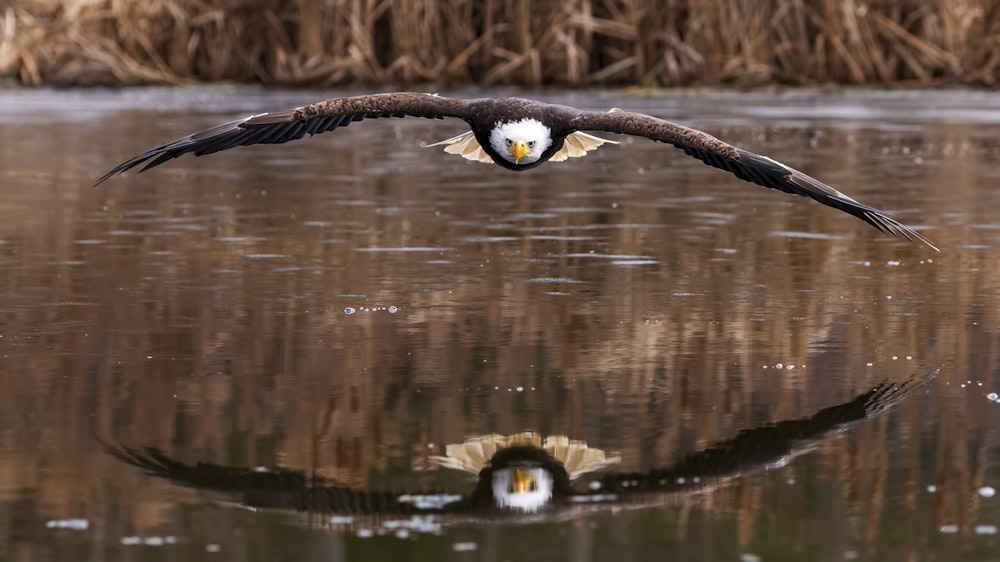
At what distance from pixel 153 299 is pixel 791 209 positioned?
19.1 ft

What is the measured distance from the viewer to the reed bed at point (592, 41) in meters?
23.5

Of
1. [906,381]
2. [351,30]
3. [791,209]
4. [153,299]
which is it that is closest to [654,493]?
[906,381]

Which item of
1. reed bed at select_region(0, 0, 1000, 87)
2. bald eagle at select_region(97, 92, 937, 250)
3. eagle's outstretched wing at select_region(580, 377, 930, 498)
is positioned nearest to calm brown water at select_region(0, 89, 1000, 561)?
eagle's outstretched wing at select_region(580, 377, 930, 498)

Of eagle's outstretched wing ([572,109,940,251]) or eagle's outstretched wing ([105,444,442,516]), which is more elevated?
eagle's outstretched wing ([572,109,940,251])

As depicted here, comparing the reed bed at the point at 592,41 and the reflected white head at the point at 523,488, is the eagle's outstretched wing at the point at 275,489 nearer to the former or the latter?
the reflected white head at the point at 523,488

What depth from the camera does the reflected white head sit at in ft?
16.2

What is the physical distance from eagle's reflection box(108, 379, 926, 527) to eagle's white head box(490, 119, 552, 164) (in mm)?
3360

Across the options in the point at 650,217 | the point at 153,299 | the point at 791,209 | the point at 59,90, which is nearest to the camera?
the point at 153,299

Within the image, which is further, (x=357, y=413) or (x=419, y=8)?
(x=419, y=8)

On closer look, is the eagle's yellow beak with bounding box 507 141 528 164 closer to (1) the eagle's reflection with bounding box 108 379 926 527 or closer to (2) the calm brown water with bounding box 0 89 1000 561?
(2) the calm brown water with bounding box 0 89 1000 561

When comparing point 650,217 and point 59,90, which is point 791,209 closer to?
point 650,217

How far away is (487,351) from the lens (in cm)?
718

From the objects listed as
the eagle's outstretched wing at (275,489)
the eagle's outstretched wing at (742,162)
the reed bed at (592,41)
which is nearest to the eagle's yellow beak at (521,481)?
the eagle's outstretched wing at (275,489)

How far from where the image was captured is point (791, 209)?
42.2 ft
